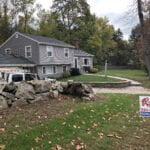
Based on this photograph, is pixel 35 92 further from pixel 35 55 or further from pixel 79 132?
pixel 35 55

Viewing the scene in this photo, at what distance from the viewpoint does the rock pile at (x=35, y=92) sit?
8.24 meters

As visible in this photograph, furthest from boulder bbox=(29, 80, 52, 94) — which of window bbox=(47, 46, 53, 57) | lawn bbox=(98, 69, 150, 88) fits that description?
window bbox=(47, 46, 53, 57)

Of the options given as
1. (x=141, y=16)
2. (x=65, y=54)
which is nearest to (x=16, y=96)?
(x=141, y=16)

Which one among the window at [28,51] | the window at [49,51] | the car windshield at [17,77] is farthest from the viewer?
the window at [49,51]

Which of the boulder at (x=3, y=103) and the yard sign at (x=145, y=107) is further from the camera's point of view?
the boulder at (x=3, y=103)

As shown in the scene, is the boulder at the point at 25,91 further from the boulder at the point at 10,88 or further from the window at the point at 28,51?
the window at the point at 28,51

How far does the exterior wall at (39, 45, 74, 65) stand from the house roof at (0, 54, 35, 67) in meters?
1.62

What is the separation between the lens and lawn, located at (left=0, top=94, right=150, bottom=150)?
5.23 m

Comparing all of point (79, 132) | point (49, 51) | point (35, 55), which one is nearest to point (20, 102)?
point (79, 132)

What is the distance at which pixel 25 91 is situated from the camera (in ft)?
28.6

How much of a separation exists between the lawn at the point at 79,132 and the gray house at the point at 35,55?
23.2m

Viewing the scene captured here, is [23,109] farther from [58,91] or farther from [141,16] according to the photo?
[141,16]

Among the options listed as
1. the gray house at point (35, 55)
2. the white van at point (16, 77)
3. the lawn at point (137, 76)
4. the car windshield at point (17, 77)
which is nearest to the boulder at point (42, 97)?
the white van at point (16, 77)

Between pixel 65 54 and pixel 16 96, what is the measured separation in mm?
28560
